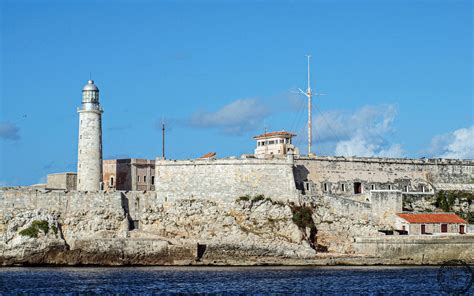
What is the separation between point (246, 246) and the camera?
5081 cm

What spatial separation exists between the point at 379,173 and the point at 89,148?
1658cm

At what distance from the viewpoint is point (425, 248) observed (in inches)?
2048

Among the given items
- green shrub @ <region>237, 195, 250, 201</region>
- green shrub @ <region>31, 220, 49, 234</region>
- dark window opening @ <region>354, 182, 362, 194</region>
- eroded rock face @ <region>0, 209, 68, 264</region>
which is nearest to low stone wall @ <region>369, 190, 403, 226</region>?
dark window opening @ <region>354, 182, 362, 194</region>

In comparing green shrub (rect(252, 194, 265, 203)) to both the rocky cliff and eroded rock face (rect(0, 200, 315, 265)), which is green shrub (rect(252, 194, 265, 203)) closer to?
the rocky cliff

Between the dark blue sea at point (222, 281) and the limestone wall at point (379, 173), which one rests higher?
the limestone wall at point (379, 173)

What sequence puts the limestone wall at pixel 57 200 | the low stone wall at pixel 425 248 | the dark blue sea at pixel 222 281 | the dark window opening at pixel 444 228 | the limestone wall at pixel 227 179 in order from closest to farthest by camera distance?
the dark blue sea at pixel 222 281 → the limestone wall at pixel 57 200 → the low stone wall at pixel 425 248 → the limestone wall at pixel 227 179 → the dark window opening at pixel 444 228

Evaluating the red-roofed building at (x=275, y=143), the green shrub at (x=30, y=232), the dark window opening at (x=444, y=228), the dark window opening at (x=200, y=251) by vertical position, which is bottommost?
the dark window opening at (x=200, y=251)

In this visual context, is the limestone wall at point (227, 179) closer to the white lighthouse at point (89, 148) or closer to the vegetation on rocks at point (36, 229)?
the white lighthouse at point (89, 148)

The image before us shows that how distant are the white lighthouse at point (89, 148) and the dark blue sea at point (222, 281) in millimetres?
→ 6219

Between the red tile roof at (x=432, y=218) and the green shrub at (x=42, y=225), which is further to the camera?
the red tile roof at (x=432, y=218)

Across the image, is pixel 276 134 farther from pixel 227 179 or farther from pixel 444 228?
pixel 444 228

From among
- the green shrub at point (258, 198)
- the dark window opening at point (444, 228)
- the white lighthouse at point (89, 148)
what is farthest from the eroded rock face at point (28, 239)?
the dark window opening at point (444, 228)

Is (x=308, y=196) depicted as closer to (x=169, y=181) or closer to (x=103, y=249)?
(x=169, y=181)

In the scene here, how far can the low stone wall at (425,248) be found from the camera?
170ft
